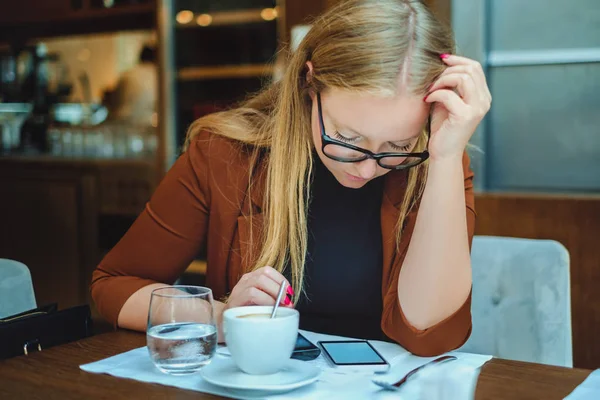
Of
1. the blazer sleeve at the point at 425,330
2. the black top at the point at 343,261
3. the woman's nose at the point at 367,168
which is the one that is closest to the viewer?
the blazer sleeve at the point at 425,330

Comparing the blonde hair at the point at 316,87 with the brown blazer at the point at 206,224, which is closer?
the blonde hair at the point at 316,87

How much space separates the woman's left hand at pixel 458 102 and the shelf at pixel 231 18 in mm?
2134

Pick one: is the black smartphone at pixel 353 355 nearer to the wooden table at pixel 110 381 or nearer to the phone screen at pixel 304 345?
the phone screen at pixel 304 345

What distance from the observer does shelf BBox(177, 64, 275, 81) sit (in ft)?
11.4

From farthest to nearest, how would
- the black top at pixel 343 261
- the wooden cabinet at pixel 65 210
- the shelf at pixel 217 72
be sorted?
the wooden cabinet at pixel 65 210 → the shelf at pixel 217 72 → the black top at pixel 343 261

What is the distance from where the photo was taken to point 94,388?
0.92m

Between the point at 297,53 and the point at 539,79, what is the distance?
5.08 ft

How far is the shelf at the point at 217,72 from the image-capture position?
348cm

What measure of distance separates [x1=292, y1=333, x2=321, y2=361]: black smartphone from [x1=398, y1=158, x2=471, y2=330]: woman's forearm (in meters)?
0.20

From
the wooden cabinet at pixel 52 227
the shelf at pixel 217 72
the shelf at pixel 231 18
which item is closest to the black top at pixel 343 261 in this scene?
the shelf at pixel 231 18

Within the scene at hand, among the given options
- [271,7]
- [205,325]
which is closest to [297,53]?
[205,325]

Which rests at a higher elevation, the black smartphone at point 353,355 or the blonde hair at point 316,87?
the blonde hair at point 316,87

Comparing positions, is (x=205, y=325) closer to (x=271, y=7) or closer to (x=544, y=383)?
(x=544, y=383)

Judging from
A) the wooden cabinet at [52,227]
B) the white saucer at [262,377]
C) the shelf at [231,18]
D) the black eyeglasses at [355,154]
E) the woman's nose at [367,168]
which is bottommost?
the wooden cabinet at [52,227]
